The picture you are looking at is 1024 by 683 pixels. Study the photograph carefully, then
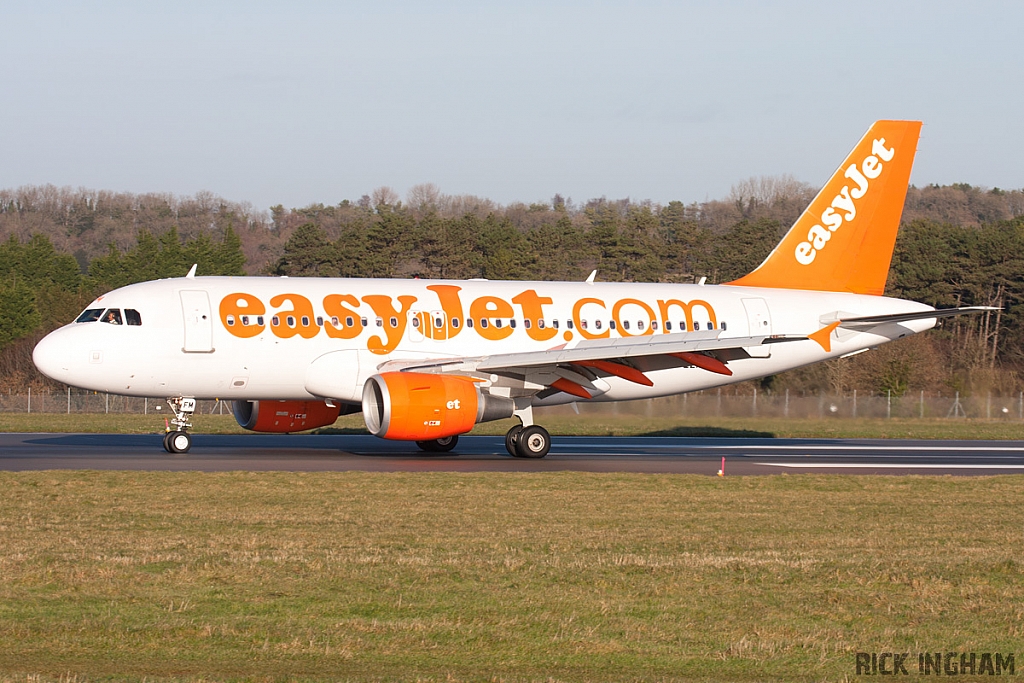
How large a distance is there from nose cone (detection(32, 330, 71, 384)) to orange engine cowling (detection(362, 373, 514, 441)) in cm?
585

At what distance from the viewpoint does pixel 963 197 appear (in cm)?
13362

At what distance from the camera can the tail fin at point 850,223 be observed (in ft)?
101

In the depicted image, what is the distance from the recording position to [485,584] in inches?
404

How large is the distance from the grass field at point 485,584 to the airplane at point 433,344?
24.8ft

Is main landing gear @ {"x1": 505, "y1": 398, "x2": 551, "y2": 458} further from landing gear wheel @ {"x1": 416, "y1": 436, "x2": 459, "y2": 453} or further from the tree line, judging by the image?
the tree line

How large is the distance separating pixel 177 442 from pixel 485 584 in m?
16.0

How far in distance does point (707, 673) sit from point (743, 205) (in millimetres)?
123121

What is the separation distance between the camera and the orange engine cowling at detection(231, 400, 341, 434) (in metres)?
26.9

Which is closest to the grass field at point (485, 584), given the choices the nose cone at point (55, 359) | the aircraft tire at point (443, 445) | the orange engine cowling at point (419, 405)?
the orange engine cowling at point (419, 405)

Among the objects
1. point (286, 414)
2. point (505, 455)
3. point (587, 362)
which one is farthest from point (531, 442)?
point (286, 414)

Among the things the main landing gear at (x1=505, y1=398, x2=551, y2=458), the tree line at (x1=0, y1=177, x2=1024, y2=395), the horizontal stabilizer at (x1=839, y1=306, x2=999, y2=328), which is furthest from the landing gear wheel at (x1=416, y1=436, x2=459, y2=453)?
the tree line at (x1=0, y1=177, x2=1024, y2=395)

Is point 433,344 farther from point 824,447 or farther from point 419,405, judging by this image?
point 824,447

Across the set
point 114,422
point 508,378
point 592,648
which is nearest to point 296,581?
point 592,648

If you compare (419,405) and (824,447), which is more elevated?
(419,405)
